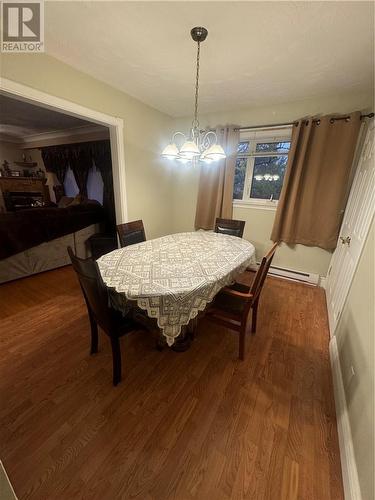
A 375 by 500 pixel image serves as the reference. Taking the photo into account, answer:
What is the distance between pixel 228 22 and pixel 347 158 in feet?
6.39

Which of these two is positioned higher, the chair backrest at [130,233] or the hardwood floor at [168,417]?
the chair backrest at [130,233]

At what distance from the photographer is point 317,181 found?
103 inches

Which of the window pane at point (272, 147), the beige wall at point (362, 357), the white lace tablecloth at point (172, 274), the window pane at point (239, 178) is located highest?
the window pane at point (272, 147)

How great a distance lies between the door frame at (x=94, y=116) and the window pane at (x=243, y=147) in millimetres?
1713

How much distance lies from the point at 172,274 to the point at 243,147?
258cm

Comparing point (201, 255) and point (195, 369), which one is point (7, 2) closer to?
point (201, 255)

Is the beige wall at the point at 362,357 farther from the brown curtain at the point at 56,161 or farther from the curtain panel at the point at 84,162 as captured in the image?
the brown curtain at the point at 56,161

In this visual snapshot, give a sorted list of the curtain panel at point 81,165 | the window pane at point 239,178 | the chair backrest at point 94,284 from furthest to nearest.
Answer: the curtain panel at point 81,165, the window pane at point 239,178, the chair backrest at point 94,284

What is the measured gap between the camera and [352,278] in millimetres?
1678

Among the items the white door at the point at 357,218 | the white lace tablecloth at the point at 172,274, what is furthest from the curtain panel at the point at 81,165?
the white door at the point at 357,218

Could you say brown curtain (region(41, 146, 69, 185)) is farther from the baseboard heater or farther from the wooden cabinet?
the baseboard heater

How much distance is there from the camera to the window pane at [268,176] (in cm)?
291

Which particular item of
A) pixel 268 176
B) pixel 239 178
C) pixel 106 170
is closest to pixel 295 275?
pixel 268 176

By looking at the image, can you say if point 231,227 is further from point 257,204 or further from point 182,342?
point 182,342
